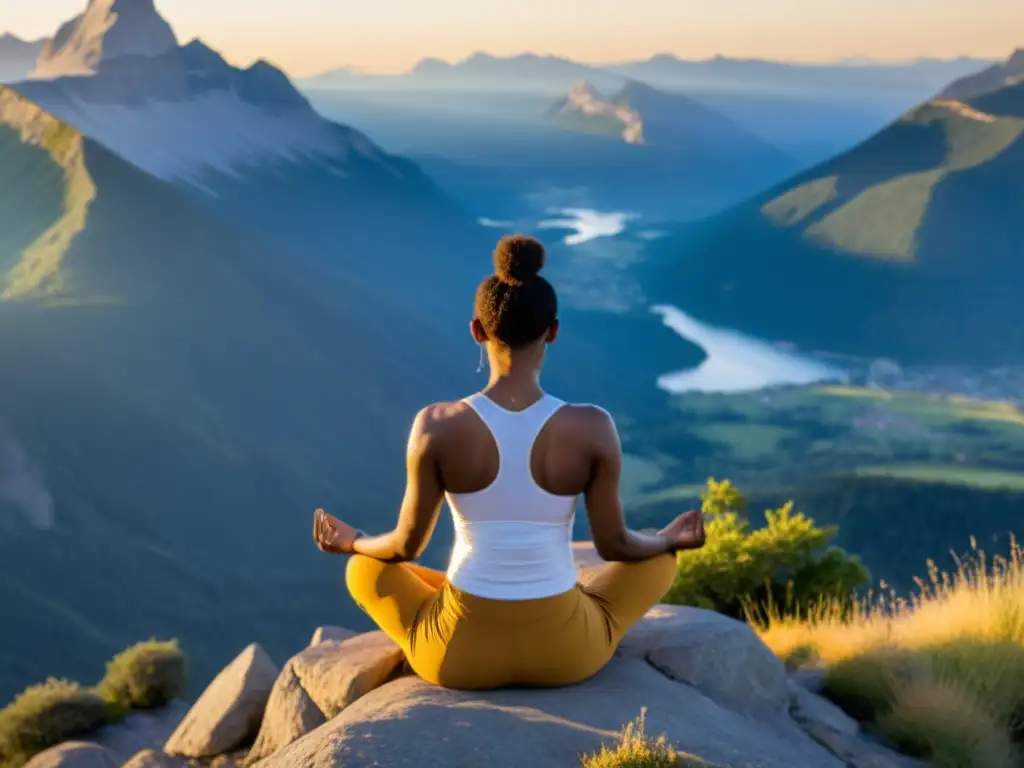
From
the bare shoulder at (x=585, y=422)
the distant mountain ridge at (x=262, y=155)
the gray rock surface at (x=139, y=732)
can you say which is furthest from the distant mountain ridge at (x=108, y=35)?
the bare shoulder at (x=585, y=422)

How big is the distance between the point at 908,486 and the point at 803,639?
47110 mm

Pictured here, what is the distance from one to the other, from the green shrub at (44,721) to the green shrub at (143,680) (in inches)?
18.0

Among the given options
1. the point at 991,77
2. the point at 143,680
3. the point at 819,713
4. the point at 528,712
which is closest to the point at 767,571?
the point at 819,713

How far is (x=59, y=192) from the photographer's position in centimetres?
8331

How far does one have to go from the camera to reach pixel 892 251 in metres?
114

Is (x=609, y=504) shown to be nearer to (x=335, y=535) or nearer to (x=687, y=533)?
(x=687, y=533)

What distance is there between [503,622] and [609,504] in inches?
27.0

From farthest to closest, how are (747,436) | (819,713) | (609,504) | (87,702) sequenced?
1. (747,436)
2. (87,702)
3. (819,713)
4. (609,504)

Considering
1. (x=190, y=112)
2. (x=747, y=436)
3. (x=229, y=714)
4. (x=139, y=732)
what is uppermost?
(x=190, y=112)

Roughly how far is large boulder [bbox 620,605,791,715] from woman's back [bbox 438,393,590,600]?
4.95 ft

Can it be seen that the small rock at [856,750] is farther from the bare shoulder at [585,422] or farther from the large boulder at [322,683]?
Answer: the bare shoulder at [585,422]

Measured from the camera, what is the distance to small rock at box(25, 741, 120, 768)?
28.6 feet

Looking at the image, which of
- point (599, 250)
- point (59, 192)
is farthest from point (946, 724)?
point (599, 250)

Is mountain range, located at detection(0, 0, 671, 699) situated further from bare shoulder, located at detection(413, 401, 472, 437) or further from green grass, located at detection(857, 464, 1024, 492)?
bare shoulder, located at detection(413, 401, 472, 437)
